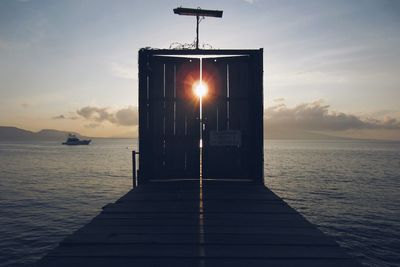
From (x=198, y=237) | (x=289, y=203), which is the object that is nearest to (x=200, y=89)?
(x=198, y=237)

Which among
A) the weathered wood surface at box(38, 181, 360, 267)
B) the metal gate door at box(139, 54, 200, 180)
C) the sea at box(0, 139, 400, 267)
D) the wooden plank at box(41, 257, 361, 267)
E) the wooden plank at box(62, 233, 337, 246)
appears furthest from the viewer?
the sea at box(0, 139, 400, 267)

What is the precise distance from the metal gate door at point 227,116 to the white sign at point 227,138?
0.10 feet

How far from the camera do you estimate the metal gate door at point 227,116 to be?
8.01 meters

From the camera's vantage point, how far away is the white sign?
7930 millimetres

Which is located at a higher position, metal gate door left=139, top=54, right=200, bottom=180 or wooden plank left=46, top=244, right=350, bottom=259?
metal gate door left=139, top=54, right=200, bottom=180

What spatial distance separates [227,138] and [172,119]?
5.92 ft

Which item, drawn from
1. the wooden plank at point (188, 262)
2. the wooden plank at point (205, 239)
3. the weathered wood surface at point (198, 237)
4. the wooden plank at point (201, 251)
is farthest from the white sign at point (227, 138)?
the wooden plank at point (188, 262)

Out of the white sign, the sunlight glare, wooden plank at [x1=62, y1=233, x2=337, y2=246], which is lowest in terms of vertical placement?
wooden plank at [x1=62, y1=233, x2=337, y2=246]

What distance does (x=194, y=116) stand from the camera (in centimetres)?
811

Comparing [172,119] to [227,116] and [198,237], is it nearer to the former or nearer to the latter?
[227,116]

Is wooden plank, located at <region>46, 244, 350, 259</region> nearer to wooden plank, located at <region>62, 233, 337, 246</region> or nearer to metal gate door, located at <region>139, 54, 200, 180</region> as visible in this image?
wooden plank, located at <region>62, 233, 337, 246</region>

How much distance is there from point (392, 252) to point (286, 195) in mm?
13998

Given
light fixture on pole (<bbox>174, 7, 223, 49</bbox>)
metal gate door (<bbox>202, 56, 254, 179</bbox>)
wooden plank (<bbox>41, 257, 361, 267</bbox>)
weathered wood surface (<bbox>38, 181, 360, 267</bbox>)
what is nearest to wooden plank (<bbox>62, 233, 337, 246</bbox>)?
weathered wood surface (<bbox>38, 181, 360, 267</bbox>)

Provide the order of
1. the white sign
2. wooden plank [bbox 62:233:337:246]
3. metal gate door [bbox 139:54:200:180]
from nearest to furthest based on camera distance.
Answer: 1. wooden plank [bbox 62:233:337:246]
2. the white sign
3. metal gate door [bbox 139:54:200:180]
